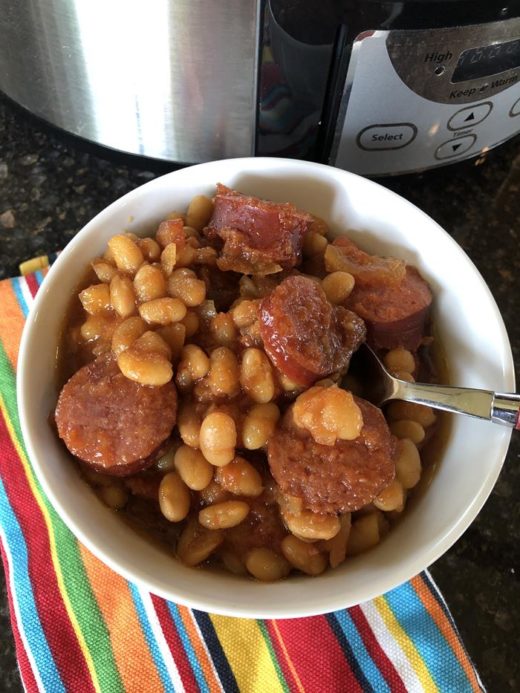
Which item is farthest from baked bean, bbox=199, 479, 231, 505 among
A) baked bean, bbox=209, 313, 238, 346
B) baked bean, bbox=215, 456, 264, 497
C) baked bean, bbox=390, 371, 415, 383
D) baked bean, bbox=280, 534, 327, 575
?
baked bean, bbox=390, 371, 415, 383

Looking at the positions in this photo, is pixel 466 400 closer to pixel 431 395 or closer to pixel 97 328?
pixel 431 395

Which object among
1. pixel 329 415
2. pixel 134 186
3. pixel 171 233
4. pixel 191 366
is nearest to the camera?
pixel 329 415

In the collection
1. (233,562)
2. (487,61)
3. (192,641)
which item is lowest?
(192,641)

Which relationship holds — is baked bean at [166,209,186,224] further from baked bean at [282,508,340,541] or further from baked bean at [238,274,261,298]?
baked bean at [282,508,340,541]

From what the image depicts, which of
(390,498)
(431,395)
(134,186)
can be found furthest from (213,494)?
(134,186)

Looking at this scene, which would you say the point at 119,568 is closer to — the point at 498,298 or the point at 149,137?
the point at 149,137

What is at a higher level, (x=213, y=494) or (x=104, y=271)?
(x=104, y=271)

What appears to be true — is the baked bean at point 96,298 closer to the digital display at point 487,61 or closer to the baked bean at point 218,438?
the baked bean at point 218,438

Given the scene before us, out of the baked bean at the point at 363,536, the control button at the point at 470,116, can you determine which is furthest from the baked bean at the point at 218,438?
the control button at the point at 470,116
